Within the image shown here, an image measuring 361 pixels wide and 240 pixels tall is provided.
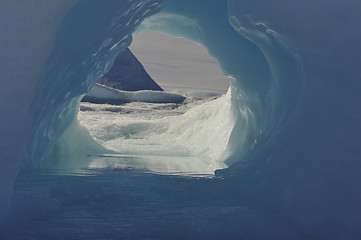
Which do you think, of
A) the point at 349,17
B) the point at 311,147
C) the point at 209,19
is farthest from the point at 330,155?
the point at 209,19

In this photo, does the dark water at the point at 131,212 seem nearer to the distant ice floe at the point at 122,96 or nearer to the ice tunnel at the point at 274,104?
the ice tunnel at the point at 274,104

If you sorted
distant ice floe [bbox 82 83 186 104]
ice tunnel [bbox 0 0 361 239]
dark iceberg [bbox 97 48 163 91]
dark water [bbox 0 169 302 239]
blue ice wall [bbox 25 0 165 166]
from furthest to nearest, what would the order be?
dark iceberg [bbox 97 48 163 91]
distant ice floe [bbox 82 83 186 104]
blue ice wall [bbox 25 0 165 166]
ice tunnel [bbox 0 0 361 239]
dark water [bbox 0 169 302 239]

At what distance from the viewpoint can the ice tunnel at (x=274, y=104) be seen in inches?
164

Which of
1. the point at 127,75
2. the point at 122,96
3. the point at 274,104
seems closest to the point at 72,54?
the point at 274,104

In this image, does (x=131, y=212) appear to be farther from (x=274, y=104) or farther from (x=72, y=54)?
(x=274, y=104)

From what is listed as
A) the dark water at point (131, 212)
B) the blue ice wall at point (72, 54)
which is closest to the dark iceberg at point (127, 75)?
the blue ice wall at point (72, 54)

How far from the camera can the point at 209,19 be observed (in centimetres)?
918

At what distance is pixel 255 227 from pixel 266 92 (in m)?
3.81

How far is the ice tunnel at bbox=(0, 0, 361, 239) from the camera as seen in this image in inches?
164

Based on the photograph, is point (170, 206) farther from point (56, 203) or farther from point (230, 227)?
point (56, 203)

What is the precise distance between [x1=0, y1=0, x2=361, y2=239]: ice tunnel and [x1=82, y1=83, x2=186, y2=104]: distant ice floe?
17.0 m

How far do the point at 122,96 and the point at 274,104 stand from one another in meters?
18.3

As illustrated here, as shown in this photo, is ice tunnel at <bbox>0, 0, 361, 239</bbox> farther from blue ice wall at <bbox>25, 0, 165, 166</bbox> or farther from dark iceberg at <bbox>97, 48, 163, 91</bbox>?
dark iceberg at <bbox>97, 48, 163, 91</bbox>

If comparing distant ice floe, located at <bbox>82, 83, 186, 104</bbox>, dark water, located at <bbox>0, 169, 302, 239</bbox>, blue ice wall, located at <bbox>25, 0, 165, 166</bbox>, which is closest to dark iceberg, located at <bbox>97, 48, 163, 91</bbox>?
distant ice floe, located at <bbox>82, 83, 186, 104</bbox>
